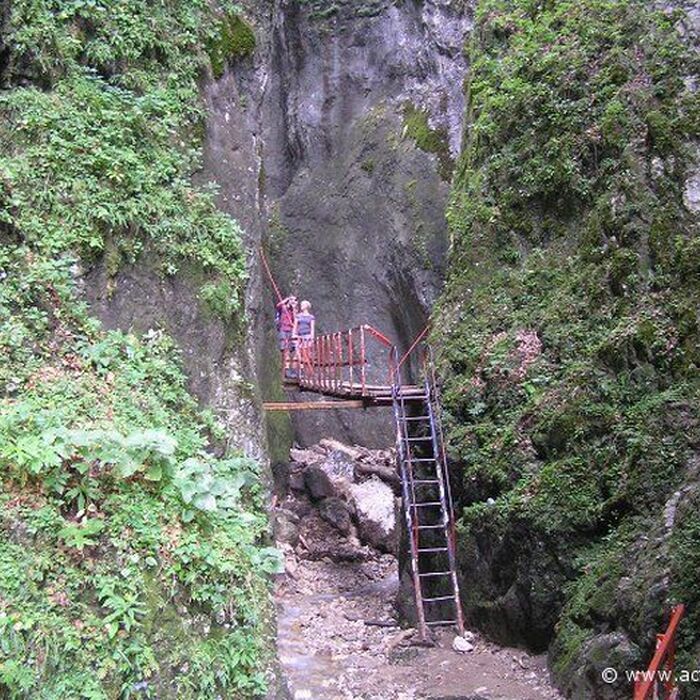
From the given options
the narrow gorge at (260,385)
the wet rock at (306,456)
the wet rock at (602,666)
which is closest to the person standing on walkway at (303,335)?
the narrow gorge at (260,385)

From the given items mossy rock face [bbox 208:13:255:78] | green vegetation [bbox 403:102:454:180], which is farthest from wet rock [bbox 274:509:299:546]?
green vegetation [bbox 403:102:454:180]

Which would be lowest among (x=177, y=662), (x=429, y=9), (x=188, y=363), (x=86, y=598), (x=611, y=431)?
(x=177, y=662)

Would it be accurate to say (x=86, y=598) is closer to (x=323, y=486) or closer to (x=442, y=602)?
(x=442, y=602)

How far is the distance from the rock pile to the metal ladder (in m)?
3.76

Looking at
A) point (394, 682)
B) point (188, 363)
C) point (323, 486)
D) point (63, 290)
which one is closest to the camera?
point (63, 290)

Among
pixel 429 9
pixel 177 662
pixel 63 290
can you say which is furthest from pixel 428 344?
pixel 429 9

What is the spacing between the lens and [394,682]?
347 inches

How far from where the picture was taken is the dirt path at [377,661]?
8.35m

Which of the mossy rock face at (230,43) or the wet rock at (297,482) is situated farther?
the wet rock at (297,482)

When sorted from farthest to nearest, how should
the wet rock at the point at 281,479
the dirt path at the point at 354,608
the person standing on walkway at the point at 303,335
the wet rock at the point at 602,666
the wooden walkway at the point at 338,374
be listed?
1. the wet rock at the point at 281,479
2. the person standing on walkway at the point at 303,335
3. the wooden walkway at the point at 338,374
4. the dirt path at the point at 354,608
5. the wet rock at the point at 602,666

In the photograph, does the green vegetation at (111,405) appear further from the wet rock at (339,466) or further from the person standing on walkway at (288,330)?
the wet rock at (339,466)

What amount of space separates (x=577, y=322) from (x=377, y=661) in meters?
5.10

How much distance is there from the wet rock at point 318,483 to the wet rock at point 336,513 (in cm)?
28

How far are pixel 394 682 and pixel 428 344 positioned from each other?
5.16 metres
